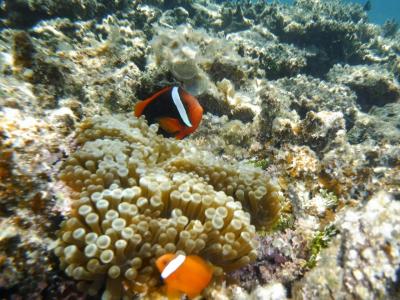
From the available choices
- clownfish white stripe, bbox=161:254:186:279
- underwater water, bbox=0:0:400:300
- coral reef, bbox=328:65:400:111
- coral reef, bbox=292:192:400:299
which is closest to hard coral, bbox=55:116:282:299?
underwater water, bbox=0:0:400:300

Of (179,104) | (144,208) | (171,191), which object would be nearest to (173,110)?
(179,104)

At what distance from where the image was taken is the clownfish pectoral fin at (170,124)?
302cm

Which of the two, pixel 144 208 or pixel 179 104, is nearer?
pixel 144 208

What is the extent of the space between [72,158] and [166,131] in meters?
1.06

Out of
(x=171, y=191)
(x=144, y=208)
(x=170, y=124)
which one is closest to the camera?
(x=144, y=208)

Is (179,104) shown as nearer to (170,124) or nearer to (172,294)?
(170,124)

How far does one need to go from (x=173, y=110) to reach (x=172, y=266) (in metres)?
1.58

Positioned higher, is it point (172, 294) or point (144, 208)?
point (144, 208)

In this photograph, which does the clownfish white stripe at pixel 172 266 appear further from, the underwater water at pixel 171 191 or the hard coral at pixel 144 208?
the hard coral at pixel 144 208

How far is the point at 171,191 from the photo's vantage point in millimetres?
2197

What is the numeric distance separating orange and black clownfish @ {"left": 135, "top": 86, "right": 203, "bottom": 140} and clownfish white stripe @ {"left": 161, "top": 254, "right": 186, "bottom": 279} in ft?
4.95

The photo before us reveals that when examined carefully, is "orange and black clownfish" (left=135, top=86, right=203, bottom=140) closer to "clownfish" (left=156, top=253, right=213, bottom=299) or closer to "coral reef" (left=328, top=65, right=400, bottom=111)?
"clownfish" (left=156, top=253, right=213, bottom=299)

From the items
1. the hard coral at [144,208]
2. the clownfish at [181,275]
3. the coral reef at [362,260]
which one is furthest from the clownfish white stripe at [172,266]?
the coral reef at [362,260]

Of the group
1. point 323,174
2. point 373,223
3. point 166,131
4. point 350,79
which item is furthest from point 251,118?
point 350,79
